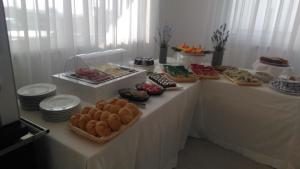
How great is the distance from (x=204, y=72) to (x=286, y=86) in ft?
1.96

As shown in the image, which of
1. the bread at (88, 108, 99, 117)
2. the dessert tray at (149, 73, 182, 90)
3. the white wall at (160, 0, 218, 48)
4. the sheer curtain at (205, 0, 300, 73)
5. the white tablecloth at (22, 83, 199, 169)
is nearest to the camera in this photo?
the white tablecloth at (22, 83, 199, 169)

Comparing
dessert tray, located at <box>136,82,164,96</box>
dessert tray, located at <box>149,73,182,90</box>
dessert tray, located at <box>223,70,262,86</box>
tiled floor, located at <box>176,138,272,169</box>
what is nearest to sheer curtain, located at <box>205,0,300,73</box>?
dessert tray, located at <box>223,70,262,86</box>

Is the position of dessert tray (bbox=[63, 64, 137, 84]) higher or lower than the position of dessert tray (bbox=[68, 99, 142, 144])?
higher

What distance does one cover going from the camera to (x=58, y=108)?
0.95 m

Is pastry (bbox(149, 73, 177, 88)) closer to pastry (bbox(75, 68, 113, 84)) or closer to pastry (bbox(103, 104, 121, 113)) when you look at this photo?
pastry (bbox(75, 68, 113, 84))

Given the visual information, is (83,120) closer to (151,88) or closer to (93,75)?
(93,75)

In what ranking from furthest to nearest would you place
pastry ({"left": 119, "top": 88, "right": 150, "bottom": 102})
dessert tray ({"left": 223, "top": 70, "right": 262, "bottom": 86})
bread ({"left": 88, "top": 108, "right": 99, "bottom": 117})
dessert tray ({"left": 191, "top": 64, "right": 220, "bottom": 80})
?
dessert tray ({"left": 191, "top": 64, "right": 220, "bottom": 80})
dessert tray ({"left": 223, "top": 70, "right": 262, "bottom": 86})
pastry ({"left": 119, "top": 88, "right": 150, "bottom": 102})
bread ({"left": 88, "top": 108, "right": 99, "bottom": 117})

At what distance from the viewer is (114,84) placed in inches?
48.4

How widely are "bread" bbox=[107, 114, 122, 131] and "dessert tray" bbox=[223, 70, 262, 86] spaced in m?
1.10

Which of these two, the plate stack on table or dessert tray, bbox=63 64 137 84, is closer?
dessert tray, bbox=63 64 137 84

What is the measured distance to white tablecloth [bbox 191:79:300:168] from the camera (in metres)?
1.49

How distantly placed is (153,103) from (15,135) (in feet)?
2.22

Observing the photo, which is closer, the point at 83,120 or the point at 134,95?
the point at 83,120

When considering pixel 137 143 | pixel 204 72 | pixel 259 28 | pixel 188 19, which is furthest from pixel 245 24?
pixel 137 143
